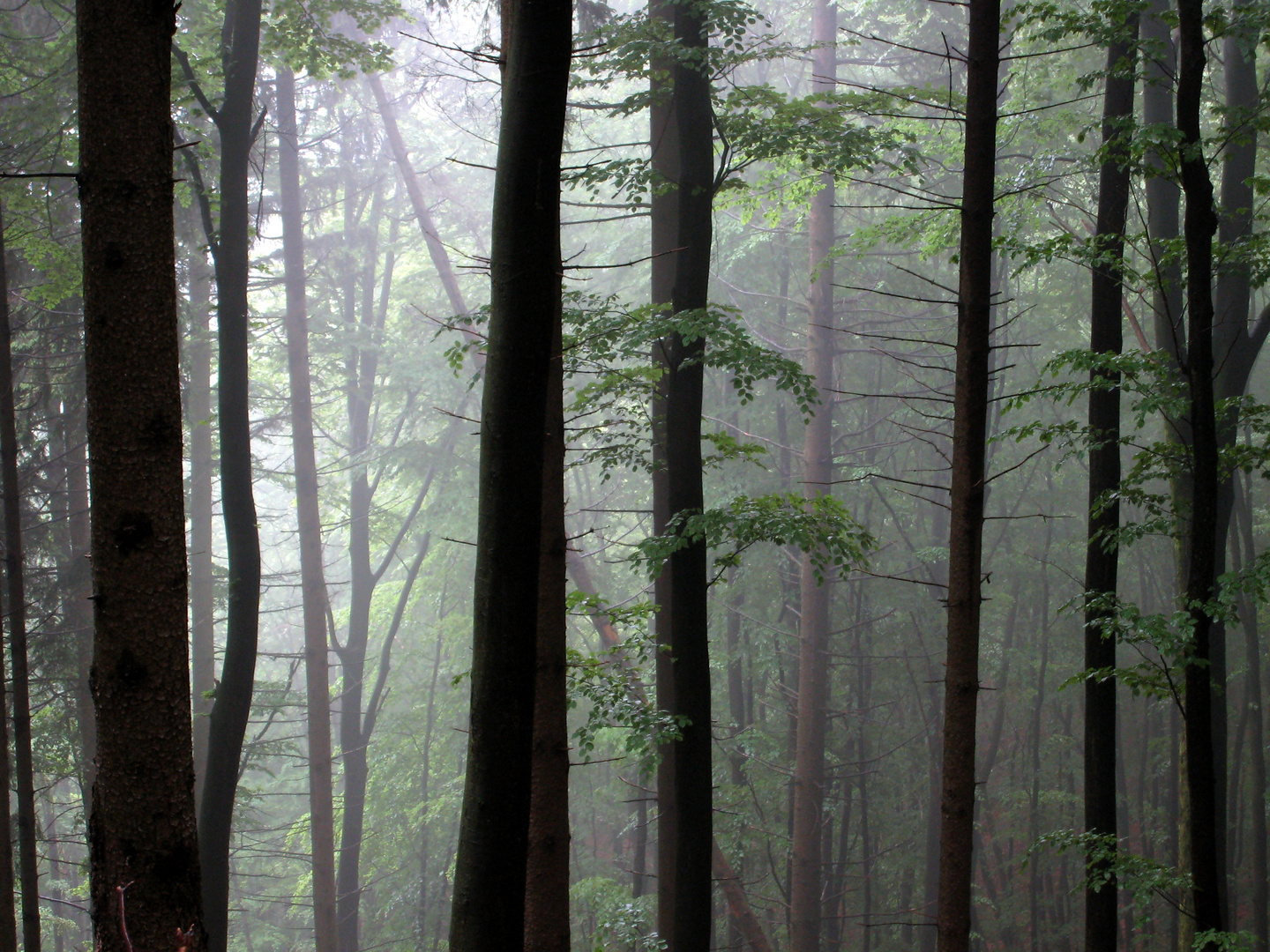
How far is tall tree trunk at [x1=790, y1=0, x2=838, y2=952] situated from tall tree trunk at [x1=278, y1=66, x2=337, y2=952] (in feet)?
23.1

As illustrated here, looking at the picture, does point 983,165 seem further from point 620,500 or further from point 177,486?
point 620,500

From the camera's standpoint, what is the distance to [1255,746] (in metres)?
14.1

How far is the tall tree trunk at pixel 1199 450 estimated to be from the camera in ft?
16.8

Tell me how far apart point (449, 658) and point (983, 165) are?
19.4m

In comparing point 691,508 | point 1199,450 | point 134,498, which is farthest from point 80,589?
→ point 1199,450

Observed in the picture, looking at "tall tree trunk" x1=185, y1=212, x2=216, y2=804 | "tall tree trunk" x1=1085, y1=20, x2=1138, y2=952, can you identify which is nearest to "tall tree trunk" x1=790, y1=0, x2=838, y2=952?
"tall tree trunk" x1=1085, y1=20, x2=1138, y2=952

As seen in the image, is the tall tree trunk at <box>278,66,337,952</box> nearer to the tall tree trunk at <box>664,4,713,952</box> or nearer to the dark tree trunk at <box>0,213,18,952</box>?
the dark tree trunk at <box>0,213,18,952</box>

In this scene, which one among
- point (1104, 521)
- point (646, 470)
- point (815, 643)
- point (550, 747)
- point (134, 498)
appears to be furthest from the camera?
point (815, 643)

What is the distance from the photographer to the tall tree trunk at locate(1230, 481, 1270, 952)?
40.7 ft

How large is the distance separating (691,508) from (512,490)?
3285 mm

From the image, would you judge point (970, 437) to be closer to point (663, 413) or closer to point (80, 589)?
point (663, 413)

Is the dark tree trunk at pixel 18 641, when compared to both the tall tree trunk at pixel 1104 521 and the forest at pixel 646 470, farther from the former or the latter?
the tall tree trunk at pixel 1104 521

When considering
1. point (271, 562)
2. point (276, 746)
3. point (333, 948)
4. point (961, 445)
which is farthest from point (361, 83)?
point (271, 562)

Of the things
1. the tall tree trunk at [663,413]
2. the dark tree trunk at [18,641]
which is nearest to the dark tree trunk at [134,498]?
the tall tree trunk at [663,413]
